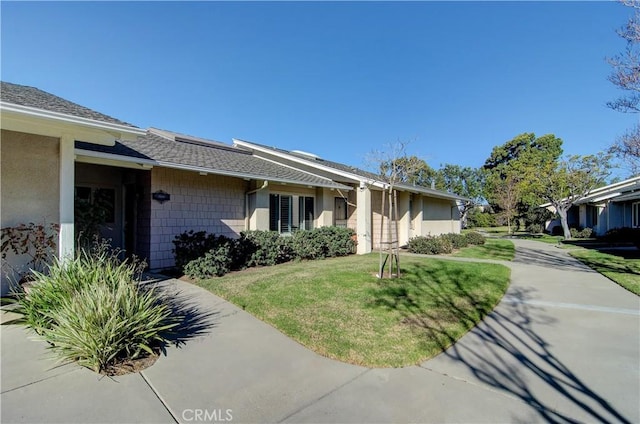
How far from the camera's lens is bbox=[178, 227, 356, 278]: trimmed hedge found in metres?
8.42

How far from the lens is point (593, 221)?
1193 inches

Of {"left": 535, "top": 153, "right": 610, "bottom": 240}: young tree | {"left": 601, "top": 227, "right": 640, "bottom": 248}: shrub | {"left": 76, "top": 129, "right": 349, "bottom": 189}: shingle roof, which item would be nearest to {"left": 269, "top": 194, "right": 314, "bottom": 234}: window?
{"left": 76, "top": 129, "right": 349, "bottom": 189}: shingle roof

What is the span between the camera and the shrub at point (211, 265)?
8148mm

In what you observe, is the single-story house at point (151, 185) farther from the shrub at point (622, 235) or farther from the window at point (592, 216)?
the window at point (592, 216)

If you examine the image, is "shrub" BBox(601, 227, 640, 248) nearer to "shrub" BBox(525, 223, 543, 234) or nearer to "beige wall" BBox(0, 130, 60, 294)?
"shrub" BBox(525, 223, 543, 234)

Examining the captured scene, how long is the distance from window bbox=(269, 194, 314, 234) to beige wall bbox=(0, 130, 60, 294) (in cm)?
706

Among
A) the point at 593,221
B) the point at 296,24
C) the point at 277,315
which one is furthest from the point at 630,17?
the point at 593,221

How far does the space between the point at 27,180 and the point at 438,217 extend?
22634mm

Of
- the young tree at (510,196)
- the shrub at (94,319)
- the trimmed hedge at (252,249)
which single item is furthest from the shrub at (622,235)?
the shrub at (94,319)

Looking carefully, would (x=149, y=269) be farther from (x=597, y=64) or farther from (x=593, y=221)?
(x=593, y=221)

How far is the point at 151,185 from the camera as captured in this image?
9.34 m

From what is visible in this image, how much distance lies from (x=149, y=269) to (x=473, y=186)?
49480 millimetres

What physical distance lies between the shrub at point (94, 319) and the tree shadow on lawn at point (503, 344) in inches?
158

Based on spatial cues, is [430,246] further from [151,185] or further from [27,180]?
[27,180]
